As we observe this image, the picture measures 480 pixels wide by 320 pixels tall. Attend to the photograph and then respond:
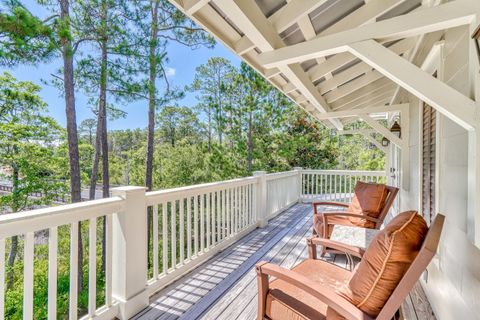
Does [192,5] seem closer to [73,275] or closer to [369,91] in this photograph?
[73,275]

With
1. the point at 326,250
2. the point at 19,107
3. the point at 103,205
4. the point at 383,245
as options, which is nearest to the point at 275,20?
the point at 383,245

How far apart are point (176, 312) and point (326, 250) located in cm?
207

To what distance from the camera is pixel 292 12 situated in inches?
80.0

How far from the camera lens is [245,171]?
1435 cm

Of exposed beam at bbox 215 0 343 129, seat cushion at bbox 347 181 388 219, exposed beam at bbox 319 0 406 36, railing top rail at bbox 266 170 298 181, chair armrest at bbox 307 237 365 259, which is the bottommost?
chair armrest at bbox 307 237 365 259

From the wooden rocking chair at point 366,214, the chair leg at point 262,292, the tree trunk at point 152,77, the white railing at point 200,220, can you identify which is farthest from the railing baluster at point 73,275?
the tree trunk at point 152,77

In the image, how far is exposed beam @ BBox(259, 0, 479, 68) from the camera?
1352mm

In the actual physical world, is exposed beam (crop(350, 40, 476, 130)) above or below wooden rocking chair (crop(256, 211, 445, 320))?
above

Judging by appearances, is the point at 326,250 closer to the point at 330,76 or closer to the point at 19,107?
the point at 330,76

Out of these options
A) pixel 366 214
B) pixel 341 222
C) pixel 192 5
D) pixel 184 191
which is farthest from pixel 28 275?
pixel 366 214

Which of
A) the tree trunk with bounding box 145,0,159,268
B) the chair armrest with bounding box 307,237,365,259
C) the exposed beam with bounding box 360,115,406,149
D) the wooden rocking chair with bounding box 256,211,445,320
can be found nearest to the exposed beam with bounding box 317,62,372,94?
the exposed beam with bounding box 360,115,406,149

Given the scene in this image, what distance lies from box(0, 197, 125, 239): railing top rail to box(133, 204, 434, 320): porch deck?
99cm

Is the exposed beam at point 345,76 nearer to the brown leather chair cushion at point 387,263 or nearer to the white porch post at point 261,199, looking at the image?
the white porch post at point 261,199

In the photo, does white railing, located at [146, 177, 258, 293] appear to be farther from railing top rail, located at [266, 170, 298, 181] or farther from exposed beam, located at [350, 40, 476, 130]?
exposed beam, located at [350, 40, 476, 130]
